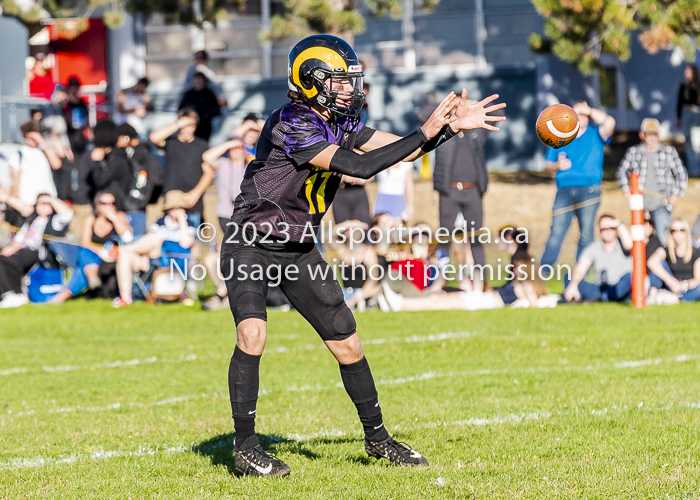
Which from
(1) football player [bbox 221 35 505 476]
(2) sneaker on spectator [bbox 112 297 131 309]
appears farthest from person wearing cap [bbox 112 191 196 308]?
(1) football player [bbox 221 35 505 476]

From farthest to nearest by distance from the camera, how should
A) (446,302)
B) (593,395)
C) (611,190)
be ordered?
(611,190) < (446,302) < (593,395)

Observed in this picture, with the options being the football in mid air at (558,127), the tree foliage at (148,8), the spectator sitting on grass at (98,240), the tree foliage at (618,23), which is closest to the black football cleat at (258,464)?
the football in mid air at (558,127)

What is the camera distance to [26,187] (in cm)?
1513

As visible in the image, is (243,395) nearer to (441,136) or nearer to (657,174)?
(441,136)

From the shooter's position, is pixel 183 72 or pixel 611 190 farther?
pixel 183 72

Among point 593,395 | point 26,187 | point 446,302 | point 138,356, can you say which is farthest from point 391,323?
point 26,187

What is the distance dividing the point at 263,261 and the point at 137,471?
1320mm

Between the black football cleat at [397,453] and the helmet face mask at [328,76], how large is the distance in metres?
1.76

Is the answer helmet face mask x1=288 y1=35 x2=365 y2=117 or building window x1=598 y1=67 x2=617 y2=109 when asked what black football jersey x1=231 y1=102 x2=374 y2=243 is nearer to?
helmet face mask x1=288 y1=35 x2=365 y2=117

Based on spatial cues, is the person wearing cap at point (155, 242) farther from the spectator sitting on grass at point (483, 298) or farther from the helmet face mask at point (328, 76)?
the helmet face mask at point (328, 76)

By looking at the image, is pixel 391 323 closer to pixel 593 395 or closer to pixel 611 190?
pixel 593 395

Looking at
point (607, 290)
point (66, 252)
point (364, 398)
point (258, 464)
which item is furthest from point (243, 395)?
point (66, 252)

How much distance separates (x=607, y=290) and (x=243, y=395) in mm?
8163

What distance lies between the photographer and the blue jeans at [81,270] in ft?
46.5
